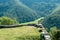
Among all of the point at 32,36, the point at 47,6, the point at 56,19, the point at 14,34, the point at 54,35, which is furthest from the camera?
the point at 47,6

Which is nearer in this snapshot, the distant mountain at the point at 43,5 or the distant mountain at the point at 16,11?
the distant mountain at the point at 16,11

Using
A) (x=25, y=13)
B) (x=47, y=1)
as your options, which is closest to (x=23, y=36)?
(x=25, y=13)

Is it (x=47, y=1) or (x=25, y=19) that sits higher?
(x=47, y=1)

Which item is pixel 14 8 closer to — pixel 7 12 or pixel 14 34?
pixel 7 12

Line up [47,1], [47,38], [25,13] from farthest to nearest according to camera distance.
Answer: [47,1]
[25,13]
[47,38]
